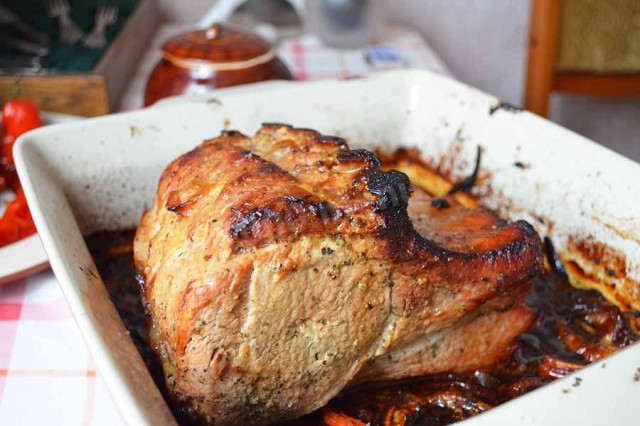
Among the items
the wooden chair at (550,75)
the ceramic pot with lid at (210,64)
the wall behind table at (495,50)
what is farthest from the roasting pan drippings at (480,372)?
the wall behind table at (495,50)

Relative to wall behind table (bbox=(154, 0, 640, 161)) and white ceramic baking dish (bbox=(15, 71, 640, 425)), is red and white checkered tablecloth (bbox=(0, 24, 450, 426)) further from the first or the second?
wall behind table (bbox=(154, 0, 640, 161))

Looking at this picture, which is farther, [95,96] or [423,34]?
[423,34]

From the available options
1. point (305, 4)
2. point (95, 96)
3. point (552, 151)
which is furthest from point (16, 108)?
point (305, 4)

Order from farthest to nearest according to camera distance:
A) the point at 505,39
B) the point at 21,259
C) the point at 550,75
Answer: the point at 505,39 < the point at 550,75 < the point at 21,259

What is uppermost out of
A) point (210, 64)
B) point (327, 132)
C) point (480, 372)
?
point (210, 64)

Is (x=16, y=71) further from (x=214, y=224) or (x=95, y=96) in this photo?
(x=214, y=224)

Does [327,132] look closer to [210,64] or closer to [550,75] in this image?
[210,64]

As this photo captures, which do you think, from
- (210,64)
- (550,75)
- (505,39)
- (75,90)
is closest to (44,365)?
(210,64)
